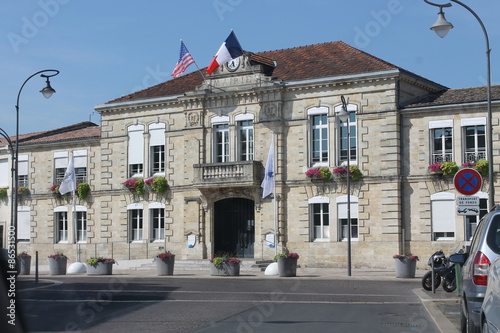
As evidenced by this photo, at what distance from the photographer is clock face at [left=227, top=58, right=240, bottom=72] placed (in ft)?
122

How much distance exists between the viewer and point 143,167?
39.9 meters

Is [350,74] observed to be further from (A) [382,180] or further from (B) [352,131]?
(A) [382,180]

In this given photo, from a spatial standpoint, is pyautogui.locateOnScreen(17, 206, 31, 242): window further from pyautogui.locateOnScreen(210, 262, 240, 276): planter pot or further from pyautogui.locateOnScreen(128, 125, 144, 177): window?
pyautogui.locateOnScreen(210, 262, 240, 276): planter pot

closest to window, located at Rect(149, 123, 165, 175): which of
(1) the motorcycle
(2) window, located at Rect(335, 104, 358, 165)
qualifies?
(2) window, located at Rect(335, 104, 358, 165)

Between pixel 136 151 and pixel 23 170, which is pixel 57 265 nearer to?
pixel 136 151

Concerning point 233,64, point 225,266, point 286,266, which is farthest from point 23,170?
point 286,266

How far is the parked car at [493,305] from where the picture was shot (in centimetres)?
766

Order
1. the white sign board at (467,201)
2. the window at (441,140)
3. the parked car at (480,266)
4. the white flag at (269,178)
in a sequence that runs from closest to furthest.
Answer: the parked car at (480,266) → the white sign board at (467,201) → the window at (441,140) → the white flag at (269,178)

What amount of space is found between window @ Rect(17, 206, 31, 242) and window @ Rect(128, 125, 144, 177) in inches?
317

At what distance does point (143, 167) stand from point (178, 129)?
2.96m

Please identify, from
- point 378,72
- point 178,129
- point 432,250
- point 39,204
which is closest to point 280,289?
point 432,250

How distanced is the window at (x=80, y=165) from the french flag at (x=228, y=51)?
36.4 feet

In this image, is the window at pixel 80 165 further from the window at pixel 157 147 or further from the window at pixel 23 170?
the window at pixel 157 147

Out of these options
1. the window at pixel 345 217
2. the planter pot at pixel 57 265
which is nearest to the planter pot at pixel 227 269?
the window at pixel 345 217
